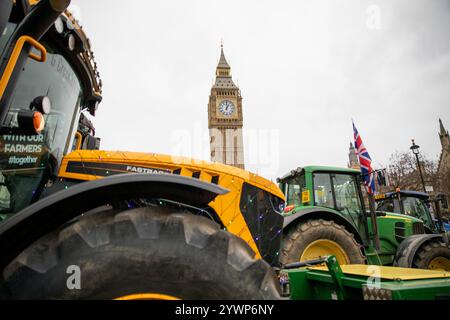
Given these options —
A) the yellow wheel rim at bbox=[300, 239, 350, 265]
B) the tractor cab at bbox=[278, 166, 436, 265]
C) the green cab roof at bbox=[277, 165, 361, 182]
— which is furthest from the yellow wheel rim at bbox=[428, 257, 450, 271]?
the green cab roof at bbox=[277, 165, 361, 182]

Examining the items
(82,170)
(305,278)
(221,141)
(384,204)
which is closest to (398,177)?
(384,204)

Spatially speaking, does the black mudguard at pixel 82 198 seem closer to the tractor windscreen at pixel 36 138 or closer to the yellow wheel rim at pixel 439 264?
the tractor windscreen at pixel 36 138

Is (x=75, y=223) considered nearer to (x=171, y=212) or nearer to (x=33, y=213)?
(x=33, y=213)

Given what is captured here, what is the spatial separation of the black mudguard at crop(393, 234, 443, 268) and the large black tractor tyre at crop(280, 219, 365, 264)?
1.13m

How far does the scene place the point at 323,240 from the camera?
20.1 feet

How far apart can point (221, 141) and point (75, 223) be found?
7279 centimetres

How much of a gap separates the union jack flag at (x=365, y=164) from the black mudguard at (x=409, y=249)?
1.44 m

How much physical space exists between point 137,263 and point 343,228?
19.6 ft

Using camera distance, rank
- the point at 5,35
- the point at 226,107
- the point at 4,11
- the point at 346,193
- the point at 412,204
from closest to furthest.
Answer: the point at 4,11
the point at 5,35
the point at 346,193
the point at 412,204
the point at 226,107

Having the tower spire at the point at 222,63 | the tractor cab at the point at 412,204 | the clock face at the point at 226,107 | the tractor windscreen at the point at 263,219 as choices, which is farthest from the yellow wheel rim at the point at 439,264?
the tower spire at the point at 222,63

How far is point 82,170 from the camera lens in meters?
2.52

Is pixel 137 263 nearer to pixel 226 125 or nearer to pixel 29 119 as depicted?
pixel 29 119

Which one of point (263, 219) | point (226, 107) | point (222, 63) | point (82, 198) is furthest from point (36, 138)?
point (222, 63)
